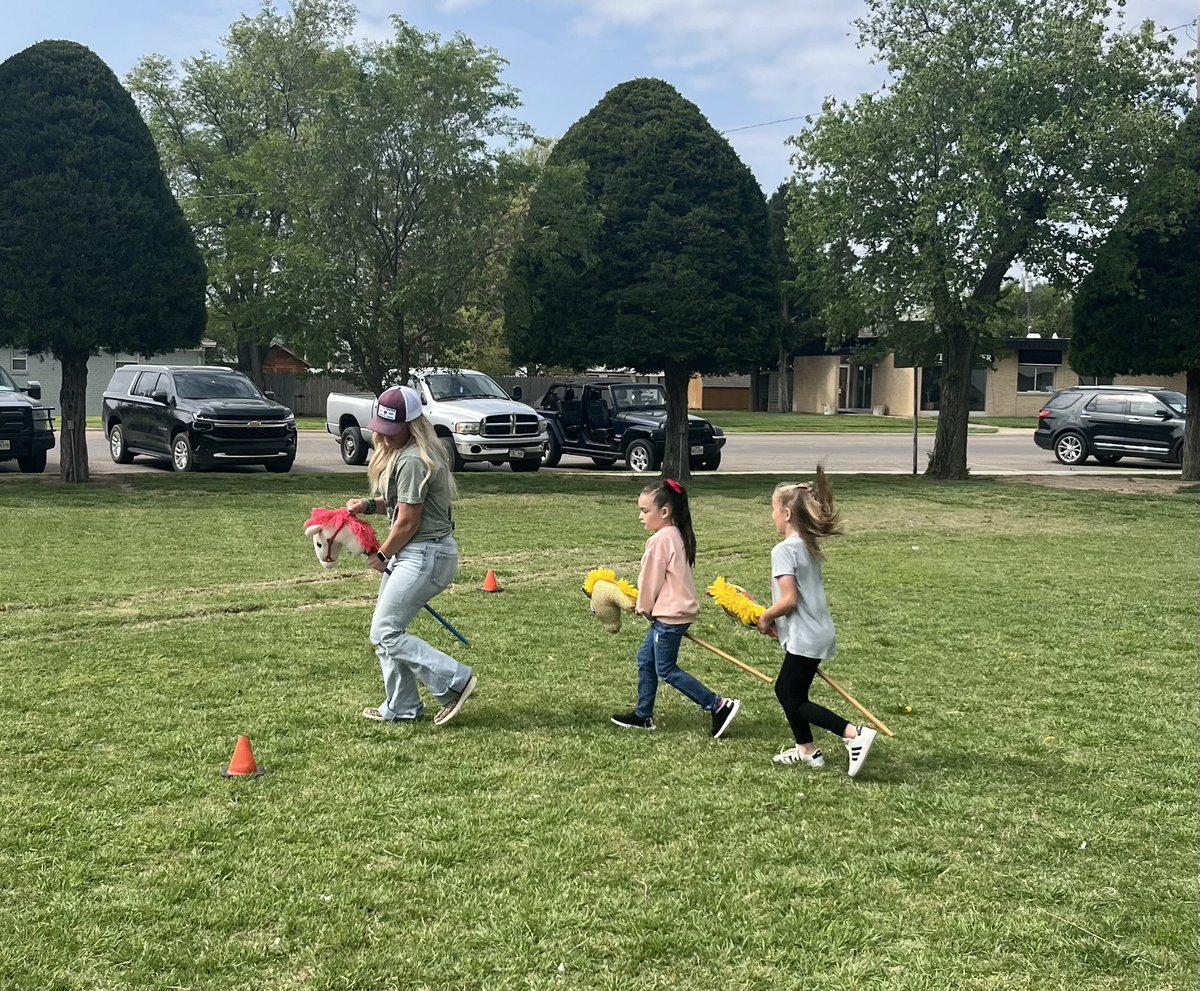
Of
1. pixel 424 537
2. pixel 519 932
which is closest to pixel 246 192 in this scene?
pixel 424 537

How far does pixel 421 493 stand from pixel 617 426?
1785cm

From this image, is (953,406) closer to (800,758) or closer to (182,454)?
(182,454)

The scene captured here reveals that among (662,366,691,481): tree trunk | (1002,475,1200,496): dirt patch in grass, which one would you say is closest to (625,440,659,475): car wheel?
(662,366,691,481): tree trunk

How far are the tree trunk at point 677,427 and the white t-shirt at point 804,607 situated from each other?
16302 mm

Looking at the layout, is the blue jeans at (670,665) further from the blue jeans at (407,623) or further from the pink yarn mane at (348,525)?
the pink yarn mane at (348,525)

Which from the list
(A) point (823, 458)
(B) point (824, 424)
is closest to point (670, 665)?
(A) point (823, 458)

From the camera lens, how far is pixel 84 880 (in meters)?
4.11

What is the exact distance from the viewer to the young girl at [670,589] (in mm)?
5887

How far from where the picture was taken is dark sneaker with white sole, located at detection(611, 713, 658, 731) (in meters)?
6.09

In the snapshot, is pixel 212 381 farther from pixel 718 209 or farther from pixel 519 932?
pixel 519 932

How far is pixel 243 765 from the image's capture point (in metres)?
5.17

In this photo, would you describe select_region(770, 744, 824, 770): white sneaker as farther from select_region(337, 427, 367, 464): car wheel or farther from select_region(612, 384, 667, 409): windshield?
select_region(337, 427, 367, 464): car wheel

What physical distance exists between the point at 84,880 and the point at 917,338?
796 inches

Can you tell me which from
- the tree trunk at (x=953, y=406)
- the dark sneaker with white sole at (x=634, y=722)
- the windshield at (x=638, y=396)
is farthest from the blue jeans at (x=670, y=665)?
the windshield at (x=638, y=396)
